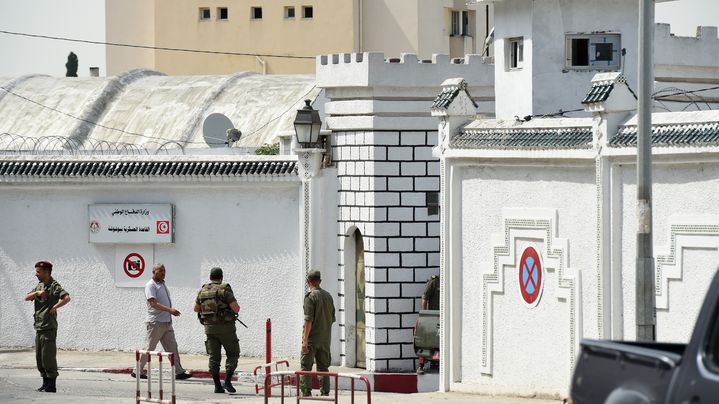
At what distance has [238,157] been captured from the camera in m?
25.1

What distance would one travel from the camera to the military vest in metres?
20.8

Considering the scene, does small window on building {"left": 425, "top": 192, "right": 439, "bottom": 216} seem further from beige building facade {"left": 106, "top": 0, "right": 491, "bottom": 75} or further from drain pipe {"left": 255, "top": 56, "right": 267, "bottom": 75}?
drain pipe {"left": 255, "top": 56, "right": 267, "bottom": 75}

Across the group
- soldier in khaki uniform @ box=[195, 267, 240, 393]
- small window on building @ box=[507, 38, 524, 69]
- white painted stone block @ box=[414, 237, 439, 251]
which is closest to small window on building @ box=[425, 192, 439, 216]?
white painted stone block @ box=[414, 237, 439, 251]

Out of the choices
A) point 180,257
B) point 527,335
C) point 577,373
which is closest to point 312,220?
point 180,257

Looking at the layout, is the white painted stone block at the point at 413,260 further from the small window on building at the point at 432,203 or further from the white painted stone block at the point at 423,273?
the small window on building at the point at 432,203

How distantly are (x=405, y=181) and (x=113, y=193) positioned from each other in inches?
184

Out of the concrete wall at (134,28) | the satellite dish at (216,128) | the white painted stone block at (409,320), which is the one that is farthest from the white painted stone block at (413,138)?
the concrete wall at (134,28)

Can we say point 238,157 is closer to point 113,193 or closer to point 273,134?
point 113,193

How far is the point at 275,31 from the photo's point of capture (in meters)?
71.8

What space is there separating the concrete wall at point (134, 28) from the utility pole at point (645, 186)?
59.9m

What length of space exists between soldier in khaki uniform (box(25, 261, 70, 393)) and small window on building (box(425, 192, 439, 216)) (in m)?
5.84

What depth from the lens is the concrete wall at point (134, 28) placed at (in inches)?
2955

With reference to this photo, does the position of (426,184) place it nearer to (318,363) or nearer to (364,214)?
(364,214)

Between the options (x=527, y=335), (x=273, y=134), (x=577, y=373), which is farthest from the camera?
(x=273, y=134)
